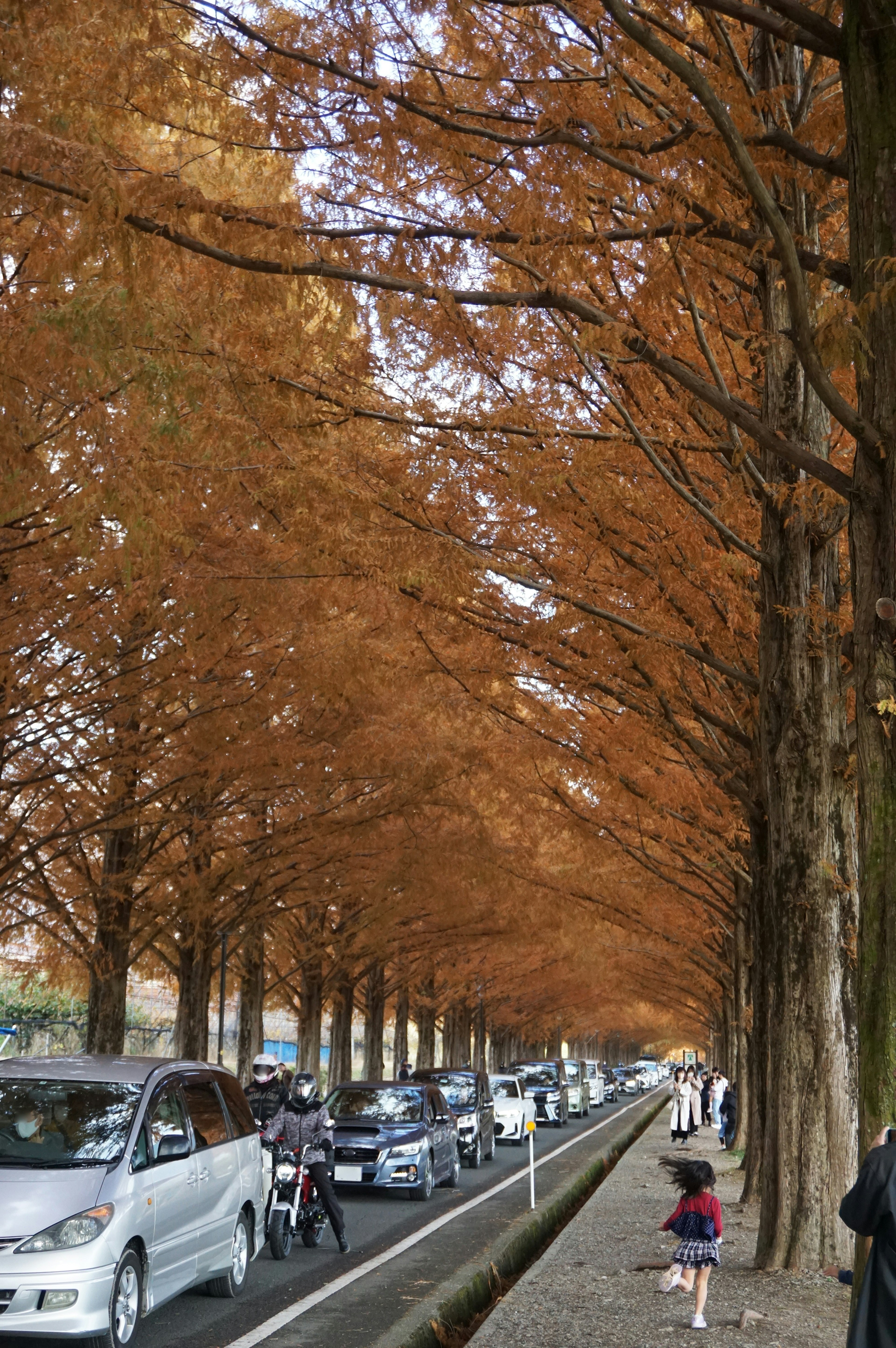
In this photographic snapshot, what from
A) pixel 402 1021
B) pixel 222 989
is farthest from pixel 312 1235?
pixel 402 1021

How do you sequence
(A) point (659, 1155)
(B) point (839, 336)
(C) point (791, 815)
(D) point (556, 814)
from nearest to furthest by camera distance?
(B) point (839, 336) → (C) point (791, 815) → (D) point (556, 814) → (A) point (659, 1155)

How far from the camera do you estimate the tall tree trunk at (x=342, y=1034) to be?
32781mm

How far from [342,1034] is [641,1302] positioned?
1008 inches

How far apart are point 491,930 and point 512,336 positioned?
82.1 ft

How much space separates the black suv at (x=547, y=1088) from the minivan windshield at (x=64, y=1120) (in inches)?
1228

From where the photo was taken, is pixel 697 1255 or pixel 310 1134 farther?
pixel 310 1134

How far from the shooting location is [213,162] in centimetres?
1077

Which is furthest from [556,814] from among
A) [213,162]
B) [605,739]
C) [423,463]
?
[213,162]

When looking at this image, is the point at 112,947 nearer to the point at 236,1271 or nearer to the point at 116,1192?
the point at 236,1271

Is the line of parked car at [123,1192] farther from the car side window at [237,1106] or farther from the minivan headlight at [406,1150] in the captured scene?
the minivan headlight at [406,1150]

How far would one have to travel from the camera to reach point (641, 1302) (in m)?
8.88

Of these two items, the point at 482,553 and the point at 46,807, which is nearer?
the point at 482,553

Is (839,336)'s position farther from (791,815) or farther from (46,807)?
(46,807)

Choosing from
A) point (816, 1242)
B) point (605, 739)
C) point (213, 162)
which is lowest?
point (816, 1242)
